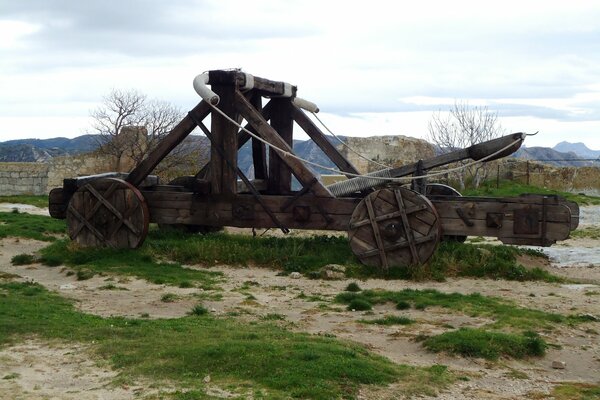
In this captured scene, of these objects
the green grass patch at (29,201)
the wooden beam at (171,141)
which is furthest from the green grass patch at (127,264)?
the green grass patch at (29,201)

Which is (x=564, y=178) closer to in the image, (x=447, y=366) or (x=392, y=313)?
(x=392, y=313)

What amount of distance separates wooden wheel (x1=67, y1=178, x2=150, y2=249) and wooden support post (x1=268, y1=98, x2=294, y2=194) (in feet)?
8.18

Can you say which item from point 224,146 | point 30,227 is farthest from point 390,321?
point 30,227

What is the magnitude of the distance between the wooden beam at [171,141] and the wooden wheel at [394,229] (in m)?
3.00

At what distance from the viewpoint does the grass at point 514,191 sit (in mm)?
22891

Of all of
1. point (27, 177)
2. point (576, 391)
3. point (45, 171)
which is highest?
point (45, 171)

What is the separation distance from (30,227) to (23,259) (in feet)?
12.9

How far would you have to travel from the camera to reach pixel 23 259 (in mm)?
12328

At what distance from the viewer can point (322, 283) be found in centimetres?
1062

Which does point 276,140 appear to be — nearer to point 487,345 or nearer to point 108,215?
point 108,215

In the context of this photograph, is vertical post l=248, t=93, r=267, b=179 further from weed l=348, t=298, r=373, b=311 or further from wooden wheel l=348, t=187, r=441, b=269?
weed l=348, t=298, r=373, b=311

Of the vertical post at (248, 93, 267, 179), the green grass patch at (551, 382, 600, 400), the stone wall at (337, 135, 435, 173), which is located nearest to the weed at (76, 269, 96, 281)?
the vertical post at (248, 93, 267, 179)

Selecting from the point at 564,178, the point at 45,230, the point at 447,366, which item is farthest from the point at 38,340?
the point at 564,178

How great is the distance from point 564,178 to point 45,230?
19.2m
